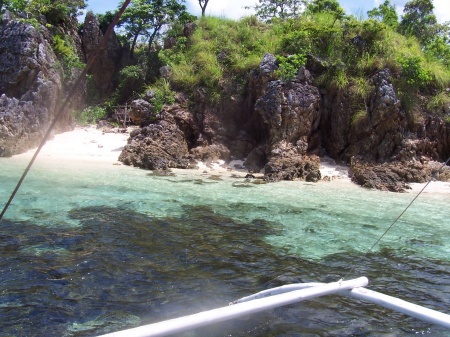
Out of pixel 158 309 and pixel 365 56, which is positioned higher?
pixel 365 56

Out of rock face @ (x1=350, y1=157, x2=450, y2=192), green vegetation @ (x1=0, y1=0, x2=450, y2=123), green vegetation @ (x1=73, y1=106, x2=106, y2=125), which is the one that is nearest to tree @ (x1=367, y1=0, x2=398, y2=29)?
green vegetation @ (x1=0, y1=0, x2=450, y2=123)

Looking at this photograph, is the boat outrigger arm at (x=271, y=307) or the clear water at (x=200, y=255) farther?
the clear water at (x=200, y=255)

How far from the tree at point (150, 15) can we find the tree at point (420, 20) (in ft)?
38.2

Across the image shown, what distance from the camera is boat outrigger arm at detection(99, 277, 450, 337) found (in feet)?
6.07

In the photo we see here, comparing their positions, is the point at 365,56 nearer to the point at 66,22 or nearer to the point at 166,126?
the point at 166,126

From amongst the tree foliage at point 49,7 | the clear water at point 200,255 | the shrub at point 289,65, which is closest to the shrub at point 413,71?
the shrub at point 289,65

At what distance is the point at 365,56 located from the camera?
51.1ft

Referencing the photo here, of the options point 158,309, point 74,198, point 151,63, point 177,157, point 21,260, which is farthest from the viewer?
point 151,63

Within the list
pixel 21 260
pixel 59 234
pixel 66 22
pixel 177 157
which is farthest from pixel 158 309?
pixel 66 22

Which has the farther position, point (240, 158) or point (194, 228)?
point (240, 158)

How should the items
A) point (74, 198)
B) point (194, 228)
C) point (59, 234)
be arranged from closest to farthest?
point (59, 234) → point (194, 228) → point (74, 198)

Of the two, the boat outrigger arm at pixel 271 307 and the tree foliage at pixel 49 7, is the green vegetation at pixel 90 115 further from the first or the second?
the boat outrigger arm at pixel 271 307

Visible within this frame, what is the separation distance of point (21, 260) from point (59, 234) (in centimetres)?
118

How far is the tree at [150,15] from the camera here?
21719 millimetres
